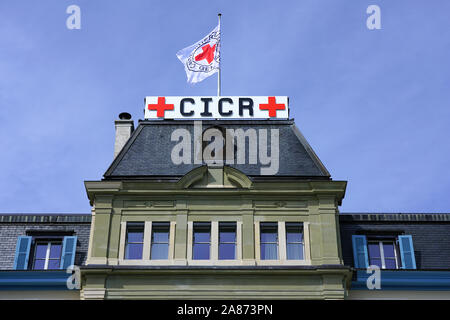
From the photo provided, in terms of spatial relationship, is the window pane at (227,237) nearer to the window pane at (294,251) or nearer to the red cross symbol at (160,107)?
the window pane at (294,251)

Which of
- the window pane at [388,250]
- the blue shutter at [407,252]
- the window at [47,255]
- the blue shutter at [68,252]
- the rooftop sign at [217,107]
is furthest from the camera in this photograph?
the rooftop sign at [217,107]

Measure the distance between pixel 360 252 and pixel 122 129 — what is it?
50.1ft

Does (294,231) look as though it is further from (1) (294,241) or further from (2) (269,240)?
(2) (269,240)

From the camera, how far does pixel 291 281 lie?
116 ft

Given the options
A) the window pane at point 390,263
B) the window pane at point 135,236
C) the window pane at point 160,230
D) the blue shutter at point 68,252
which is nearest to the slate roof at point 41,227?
the blue shutter at point 68,252

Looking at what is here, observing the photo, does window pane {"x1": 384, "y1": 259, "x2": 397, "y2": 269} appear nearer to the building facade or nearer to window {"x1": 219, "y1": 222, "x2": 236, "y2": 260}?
the building facade

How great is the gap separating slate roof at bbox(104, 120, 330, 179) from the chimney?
A: 141 cm

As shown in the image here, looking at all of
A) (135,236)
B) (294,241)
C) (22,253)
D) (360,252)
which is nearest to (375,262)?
(360,252)

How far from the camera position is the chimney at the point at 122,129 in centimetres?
4325

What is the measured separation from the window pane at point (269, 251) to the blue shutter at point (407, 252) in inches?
251

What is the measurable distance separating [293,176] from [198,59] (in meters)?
11.8

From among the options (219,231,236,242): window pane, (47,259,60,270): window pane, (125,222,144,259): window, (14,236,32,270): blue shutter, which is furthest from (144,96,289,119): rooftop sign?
(47,259,60,270): window pane

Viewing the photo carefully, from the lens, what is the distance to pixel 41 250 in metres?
39.2
